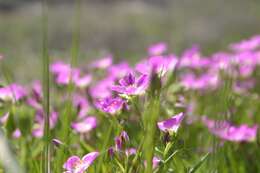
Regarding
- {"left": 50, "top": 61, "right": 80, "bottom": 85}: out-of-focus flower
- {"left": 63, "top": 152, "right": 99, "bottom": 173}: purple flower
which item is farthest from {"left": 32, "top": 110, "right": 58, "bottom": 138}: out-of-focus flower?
{"left": 63, "top": 152, "right": 99, "bottom": 173}: purple flower

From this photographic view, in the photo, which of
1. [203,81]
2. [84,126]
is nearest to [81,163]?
[84,126]

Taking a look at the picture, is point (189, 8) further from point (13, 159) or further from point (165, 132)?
point (13, 159)

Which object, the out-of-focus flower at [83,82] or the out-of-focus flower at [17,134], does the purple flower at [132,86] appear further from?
the out-of-focus flower at [83,82]

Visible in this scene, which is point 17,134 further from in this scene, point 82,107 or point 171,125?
point 171,125

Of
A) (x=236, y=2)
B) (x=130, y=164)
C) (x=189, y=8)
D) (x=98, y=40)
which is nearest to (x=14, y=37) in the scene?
(x=98, y=40)

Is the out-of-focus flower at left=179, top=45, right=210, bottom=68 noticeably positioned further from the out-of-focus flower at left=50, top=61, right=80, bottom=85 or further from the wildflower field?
the out-of-focus flower at left=50, top=61, right=80, bottom=85

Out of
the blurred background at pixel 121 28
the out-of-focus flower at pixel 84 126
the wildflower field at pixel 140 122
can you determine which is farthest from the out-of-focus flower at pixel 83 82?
the blurred background at pixel 121 28
